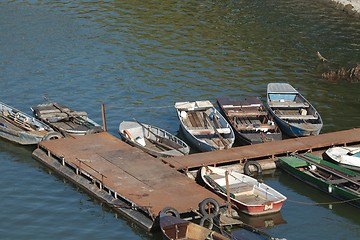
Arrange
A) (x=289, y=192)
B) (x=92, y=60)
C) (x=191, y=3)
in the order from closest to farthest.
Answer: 1. (x=289, y=192)
2. (x=92, y=60)
3. (x=191, y=3)

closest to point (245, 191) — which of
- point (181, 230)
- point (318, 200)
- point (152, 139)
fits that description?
point (318, 200)

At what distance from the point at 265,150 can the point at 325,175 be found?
4185 millimetres

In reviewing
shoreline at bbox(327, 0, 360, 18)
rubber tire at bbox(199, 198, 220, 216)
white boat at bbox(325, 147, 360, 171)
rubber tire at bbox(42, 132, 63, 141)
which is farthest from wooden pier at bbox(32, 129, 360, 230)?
shoreline at bbox(327, 0, 360, 18)

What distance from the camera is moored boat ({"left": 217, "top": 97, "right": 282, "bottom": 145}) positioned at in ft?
163

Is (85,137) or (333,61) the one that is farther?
(333,61)

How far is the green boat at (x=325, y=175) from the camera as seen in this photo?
1681 inches

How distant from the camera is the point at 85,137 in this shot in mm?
49031

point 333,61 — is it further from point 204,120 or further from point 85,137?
point 85,137

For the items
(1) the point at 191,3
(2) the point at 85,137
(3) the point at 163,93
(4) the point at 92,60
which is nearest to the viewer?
(2) the point at 85,137

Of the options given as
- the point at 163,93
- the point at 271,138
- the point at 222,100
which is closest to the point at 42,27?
the point at 163,93

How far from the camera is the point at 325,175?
1780 inches

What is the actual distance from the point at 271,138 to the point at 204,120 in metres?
5.09

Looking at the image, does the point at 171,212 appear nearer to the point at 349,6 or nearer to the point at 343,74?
the point at 343,74

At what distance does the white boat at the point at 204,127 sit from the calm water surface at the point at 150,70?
1773 millimetres
